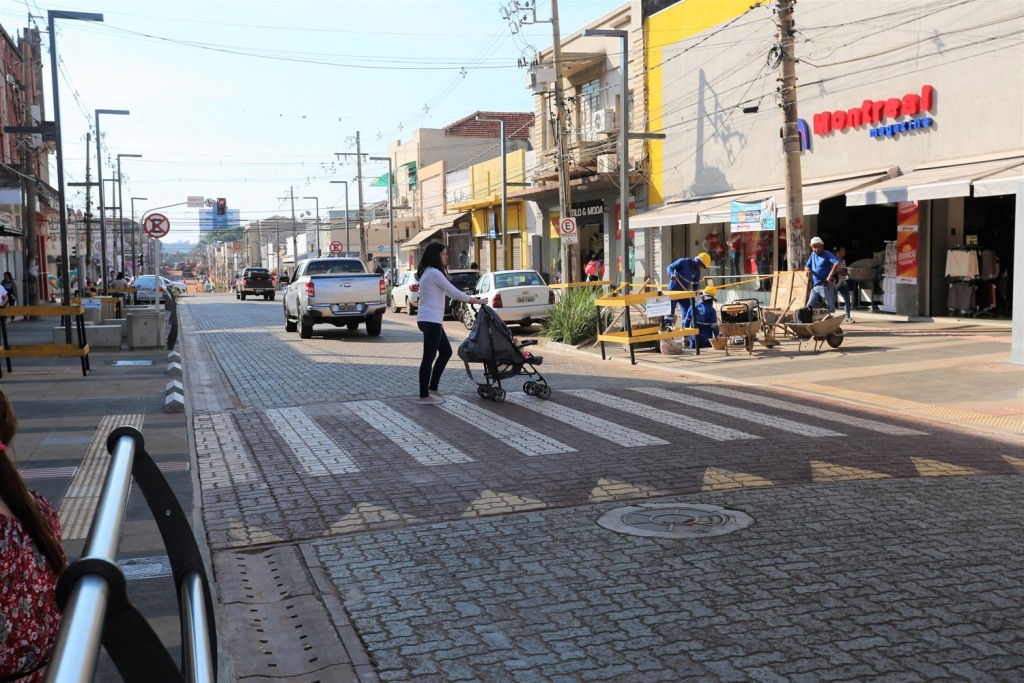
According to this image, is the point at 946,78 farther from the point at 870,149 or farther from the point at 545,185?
the point at 545,185

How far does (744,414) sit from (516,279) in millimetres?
13963

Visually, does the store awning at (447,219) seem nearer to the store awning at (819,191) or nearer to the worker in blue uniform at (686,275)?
the store awning at (819,191)

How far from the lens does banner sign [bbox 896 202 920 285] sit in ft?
69.4

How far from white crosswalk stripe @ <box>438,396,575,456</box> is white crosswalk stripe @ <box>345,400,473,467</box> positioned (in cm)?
57

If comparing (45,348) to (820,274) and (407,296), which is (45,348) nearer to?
(820,274)

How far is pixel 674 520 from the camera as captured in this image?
656cm

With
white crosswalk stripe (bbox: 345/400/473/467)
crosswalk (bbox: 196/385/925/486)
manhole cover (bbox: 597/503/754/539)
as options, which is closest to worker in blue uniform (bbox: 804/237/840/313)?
crosswalk (bbox: 196/385/925/486)

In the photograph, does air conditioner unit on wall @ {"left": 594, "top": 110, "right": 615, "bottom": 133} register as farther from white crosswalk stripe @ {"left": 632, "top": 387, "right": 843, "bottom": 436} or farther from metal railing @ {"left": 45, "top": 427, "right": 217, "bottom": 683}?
metal railing @ {"left": 45, "top": 427, "right": 217, "bottom": 683}

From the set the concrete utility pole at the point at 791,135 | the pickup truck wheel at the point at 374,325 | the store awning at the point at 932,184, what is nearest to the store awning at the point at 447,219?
the pickup truck wheel at the point at 374,325

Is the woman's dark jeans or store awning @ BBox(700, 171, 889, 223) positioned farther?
store awning @ BBox(700, 171, 889, 223)

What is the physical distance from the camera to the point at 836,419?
10.6m

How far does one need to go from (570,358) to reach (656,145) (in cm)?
1634

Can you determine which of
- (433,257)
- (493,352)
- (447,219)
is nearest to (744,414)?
(493,352)

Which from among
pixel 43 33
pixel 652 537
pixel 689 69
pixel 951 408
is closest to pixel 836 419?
pixel 951 408
